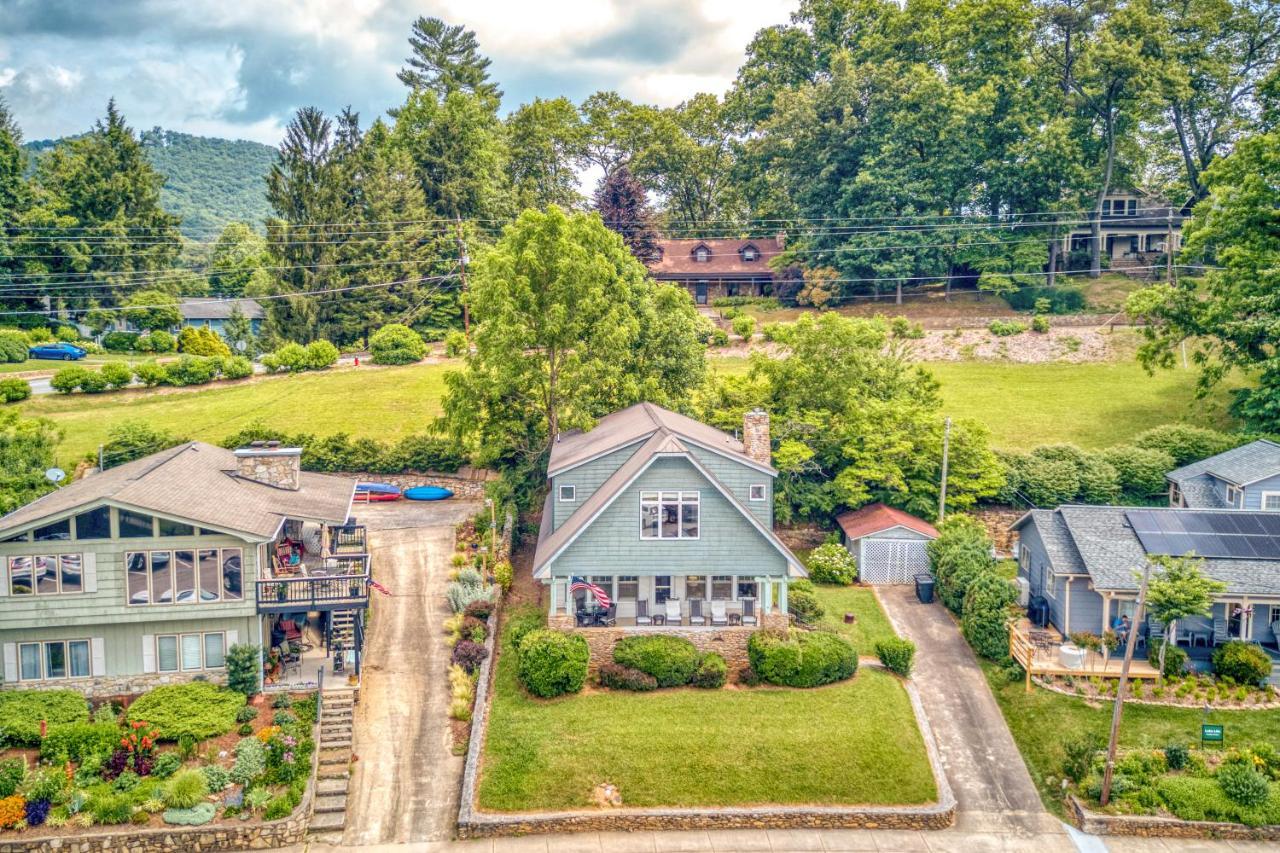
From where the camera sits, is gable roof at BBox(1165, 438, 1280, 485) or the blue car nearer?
gable roof at BBox(1165, 438, 1280, 485)

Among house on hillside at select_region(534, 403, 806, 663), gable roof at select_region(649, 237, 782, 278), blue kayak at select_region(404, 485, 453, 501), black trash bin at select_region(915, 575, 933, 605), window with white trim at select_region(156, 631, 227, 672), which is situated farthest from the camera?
gable roof at select_region(649, 237, 782, 278)

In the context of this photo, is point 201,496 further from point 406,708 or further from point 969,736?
point 969,736

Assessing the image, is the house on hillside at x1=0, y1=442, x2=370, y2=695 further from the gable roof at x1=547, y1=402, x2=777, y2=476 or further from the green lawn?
the green lawn

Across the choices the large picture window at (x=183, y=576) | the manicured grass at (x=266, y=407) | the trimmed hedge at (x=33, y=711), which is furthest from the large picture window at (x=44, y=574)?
the manicured grass at (x=266, y=407)

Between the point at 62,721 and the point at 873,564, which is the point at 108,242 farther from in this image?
the point at 873,564

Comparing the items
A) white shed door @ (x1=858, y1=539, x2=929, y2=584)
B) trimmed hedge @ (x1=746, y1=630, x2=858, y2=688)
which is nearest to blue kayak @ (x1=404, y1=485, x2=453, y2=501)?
white shed door @ (x1=858, y1=539, x2=929, y2=584)
